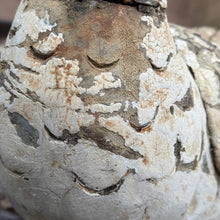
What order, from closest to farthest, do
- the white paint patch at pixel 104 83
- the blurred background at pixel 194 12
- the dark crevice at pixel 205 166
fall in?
the white paint patch at pixel 104 83 < the dark crevice at pixel 205 166 < the blurred background at pixel 194 12

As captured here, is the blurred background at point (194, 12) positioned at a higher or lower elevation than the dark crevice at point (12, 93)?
lower

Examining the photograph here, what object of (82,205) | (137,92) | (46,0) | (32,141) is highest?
(46,0)

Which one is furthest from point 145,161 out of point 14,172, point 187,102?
point 14,172

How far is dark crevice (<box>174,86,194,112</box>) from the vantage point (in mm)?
797

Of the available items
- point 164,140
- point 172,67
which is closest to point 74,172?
point 164,140

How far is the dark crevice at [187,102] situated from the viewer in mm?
797

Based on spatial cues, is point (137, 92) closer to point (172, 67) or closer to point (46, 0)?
point (172, 67)

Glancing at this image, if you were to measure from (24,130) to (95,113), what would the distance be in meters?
0.16

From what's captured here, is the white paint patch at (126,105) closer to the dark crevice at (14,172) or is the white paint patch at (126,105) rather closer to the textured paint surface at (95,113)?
the textured paint surface at (95,113)

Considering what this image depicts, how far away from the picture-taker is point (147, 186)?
77cm

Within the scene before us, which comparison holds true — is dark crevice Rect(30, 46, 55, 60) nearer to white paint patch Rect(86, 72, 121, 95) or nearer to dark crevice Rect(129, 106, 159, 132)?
white paint patch Rect(86, 72, 121, 95)

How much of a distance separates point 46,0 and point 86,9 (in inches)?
3.7

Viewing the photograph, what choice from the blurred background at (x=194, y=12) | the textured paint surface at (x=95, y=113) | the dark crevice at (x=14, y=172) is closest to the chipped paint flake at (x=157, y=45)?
the textured paint surface at (x=95, y=113)

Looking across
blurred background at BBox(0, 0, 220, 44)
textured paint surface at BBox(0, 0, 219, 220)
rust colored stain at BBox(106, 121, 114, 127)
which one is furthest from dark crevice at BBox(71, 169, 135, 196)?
blurred background at BBox(0, 0, 220, 44)
